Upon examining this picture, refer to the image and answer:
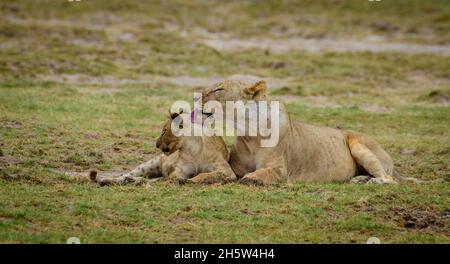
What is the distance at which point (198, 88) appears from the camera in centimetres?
1633

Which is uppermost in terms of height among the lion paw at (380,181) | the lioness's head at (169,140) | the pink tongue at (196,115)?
the pink tongue at (196,115)

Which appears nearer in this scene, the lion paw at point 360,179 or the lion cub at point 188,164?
the lion cub at point 188,164

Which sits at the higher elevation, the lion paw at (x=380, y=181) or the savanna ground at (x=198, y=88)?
the savanna ground at (x=198, y=88)

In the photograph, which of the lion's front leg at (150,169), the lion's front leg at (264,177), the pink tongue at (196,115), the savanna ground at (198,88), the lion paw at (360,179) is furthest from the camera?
the lion paw at (360,179)

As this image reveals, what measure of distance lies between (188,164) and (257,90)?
37.9 inches

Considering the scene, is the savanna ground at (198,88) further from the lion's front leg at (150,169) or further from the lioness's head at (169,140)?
the lioness's head at (169,140)

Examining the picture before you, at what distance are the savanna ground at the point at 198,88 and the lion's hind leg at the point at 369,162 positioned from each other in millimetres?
394

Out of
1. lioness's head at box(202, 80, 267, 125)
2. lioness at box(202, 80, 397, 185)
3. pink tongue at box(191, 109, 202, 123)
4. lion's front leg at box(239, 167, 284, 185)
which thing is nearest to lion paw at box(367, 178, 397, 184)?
lioness at box(202, 80, 397, 185)

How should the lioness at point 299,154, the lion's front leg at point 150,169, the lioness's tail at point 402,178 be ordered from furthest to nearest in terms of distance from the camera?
the lioness's tail at point 402,178 < the lion's front leg at point 150,169 < the lioness at point 299,154

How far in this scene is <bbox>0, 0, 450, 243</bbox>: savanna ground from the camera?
24.3ft

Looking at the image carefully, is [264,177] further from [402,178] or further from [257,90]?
[402,178]

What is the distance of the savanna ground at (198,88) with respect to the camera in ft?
24.3

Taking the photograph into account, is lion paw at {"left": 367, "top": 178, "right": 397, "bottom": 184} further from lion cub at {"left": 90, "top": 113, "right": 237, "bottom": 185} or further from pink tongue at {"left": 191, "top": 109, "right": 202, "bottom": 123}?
pink tongue at {"left": 191, "top": 109, "right": 202, "bottom": 123}

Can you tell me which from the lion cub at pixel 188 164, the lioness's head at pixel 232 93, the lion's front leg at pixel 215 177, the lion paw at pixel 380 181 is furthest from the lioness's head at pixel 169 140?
the lion paw at pixel 380 181
